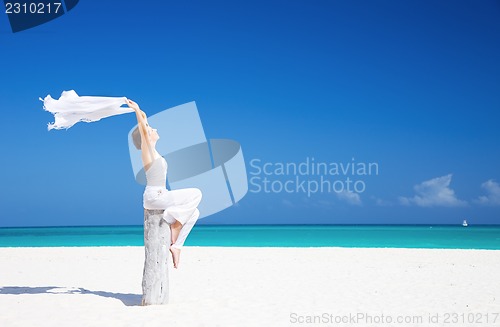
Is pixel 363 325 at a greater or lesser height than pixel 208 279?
lesser

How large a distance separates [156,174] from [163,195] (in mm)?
303

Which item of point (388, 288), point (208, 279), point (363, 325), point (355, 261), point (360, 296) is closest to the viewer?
point (363, 325)

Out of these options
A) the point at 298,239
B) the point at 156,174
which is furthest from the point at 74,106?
the point at 298,239

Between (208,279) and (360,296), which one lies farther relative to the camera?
(208,279)

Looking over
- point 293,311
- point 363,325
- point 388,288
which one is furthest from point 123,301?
point 388,288

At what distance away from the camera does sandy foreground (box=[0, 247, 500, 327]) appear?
6.18 meters

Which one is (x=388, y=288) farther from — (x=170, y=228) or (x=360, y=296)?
(x=170, y=228)

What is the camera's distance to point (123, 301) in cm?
719

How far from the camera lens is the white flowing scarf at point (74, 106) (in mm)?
6672

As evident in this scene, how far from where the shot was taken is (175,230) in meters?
6.65

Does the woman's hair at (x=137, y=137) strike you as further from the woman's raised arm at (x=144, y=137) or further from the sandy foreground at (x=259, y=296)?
the sandy foreground at (x=259, y=296)

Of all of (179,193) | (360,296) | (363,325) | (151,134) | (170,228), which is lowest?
(363,325)

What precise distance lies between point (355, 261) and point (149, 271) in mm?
8896

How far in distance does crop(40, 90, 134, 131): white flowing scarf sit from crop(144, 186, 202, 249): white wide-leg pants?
1.21m
